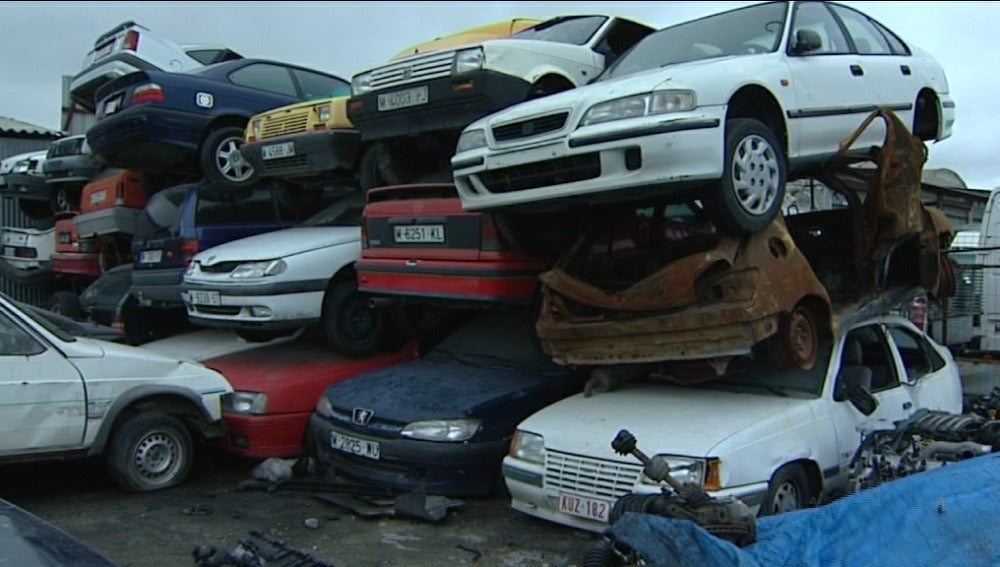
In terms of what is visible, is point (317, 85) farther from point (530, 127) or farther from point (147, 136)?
point (530, 127)

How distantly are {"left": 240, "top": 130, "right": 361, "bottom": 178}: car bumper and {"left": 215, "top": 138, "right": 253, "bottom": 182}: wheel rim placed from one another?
4.22 ft

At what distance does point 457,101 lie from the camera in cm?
676

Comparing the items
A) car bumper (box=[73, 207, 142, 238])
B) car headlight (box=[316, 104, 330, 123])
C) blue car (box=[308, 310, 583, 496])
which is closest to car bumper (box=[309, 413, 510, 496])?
blue car (box=[308, 310, 583, 496])

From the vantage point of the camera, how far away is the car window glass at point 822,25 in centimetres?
596

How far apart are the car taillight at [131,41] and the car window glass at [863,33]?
25.9 feet

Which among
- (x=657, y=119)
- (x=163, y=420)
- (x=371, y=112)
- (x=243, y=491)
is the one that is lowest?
(x=243, y=491)

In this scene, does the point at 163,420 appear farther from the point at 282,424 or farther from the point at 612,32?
the point at 612,32

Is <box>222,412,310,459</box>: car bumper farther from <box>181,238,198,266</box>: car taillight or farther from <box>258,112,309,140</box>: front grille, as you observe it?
<box>258,112,309,140</box>: front grille

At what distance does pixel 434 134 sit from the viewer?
7328mm

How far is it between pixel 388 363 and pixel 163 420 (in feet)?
6.03

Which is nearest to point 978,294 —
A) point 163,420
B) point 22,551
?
point 163,420

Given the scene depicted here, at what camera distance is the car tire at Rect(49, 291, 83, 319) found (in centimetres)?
1081

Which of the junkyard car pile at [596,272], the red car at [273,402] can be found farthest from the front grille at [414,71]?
the red car at [273,402]

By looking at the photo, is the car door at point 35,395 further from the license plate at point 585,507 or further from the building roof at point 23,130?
the building roof at point 23,130
